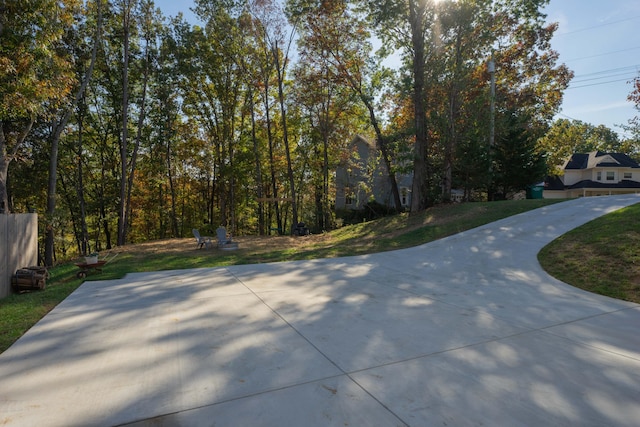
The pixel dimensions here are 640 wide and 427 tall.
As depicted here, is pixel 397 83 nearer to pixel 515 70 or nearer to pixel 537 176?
pixel 537 176

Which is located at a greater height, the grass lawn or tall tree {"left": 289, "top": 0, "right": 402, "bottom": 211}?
tall tree {"left": 289, "top": 0, "right": 402, "bottom": 211}

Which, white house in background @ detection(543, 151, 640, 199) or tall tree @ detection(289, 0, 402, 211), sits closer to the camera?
tall tree @ detection(289, 0, 402, 211)

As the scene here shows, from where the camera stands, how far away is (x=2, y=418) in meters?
2.23

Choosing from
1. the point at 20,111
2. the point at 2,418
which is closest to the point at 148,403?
the point at 2,418

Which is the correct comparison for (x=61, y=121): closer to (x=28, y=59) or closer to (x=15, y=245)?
(x=28, y=59)

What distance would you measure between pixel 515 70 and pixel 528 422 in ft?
79.3

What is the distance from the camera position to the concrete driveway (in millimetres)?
2303

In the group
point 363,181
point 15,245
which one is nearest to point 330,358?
point 15,245

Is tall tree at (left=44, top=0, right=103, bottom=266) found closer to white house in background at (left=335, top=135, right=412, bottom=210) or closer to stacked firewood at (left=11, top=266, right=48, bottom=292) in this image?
stacked firewood at (left=11, top=266, right=48, bottom=292)

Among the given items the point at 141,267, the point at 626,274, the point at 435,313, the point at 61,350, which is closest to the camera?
the point at 61,350

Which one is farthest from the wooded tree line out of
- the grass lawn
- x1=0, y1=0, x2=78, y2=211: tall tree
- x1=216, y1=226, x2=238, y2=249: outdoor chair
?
x1=216, y1=226, x2=238, y2=249: outdoor chair

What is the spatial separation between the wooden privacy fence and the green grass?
10.9m

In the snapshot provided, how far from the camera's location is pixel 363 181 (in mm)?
28031

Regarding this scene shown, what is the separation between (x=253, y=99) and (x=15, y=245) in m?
17.9
